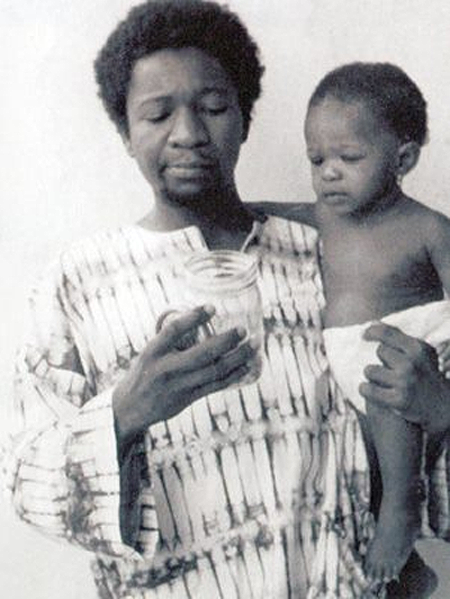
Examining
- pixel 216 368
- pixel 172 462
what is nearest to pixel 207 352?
pixel 216 368

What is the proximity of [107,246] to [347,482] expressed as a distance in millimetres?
326

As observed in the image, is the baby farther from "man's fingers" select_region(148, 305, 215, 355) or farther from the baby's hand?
"man's fingers" select_region(148, 305, 215, 355)

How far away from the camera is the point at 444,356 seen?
1062 mm

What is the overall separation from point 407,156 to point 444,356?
7.7 inches

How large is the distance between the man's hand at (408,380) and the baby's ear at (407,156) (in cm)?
15

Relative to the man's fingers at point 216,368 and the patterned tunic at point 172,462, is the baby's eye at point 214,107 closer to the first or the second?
the patterned tunic at point 172,462

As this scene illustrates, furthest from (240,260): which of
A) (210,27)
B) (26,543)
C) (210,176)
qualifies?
(26,543)

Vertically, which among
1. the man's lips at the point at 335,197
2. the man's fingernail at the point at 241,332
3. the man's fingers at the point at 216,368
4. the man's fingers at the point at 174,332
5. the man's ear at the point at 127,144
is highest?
the man's ear at the point at 127,144

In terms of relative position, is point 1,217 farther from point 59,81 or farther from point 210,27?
point 210,27

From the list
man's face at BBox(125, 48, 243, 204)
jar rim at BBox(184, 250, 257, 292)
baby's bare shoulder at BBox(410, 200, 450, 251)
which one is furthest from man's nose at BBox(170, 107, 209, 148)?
baby's bare shoulder at BBox(410, 200, 450, 251)

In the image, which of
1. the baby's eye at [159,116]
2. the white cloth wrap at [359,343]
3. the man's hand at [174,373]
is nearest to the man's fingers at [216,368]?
the man's hand at [174,373]

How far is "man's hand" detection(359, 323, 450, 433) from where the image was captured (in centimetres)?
105

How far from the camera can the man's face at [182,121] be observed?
3.36 ft

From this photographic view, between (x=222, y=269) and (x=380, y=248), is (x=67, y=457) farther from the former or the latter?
(x=380, y=248)
